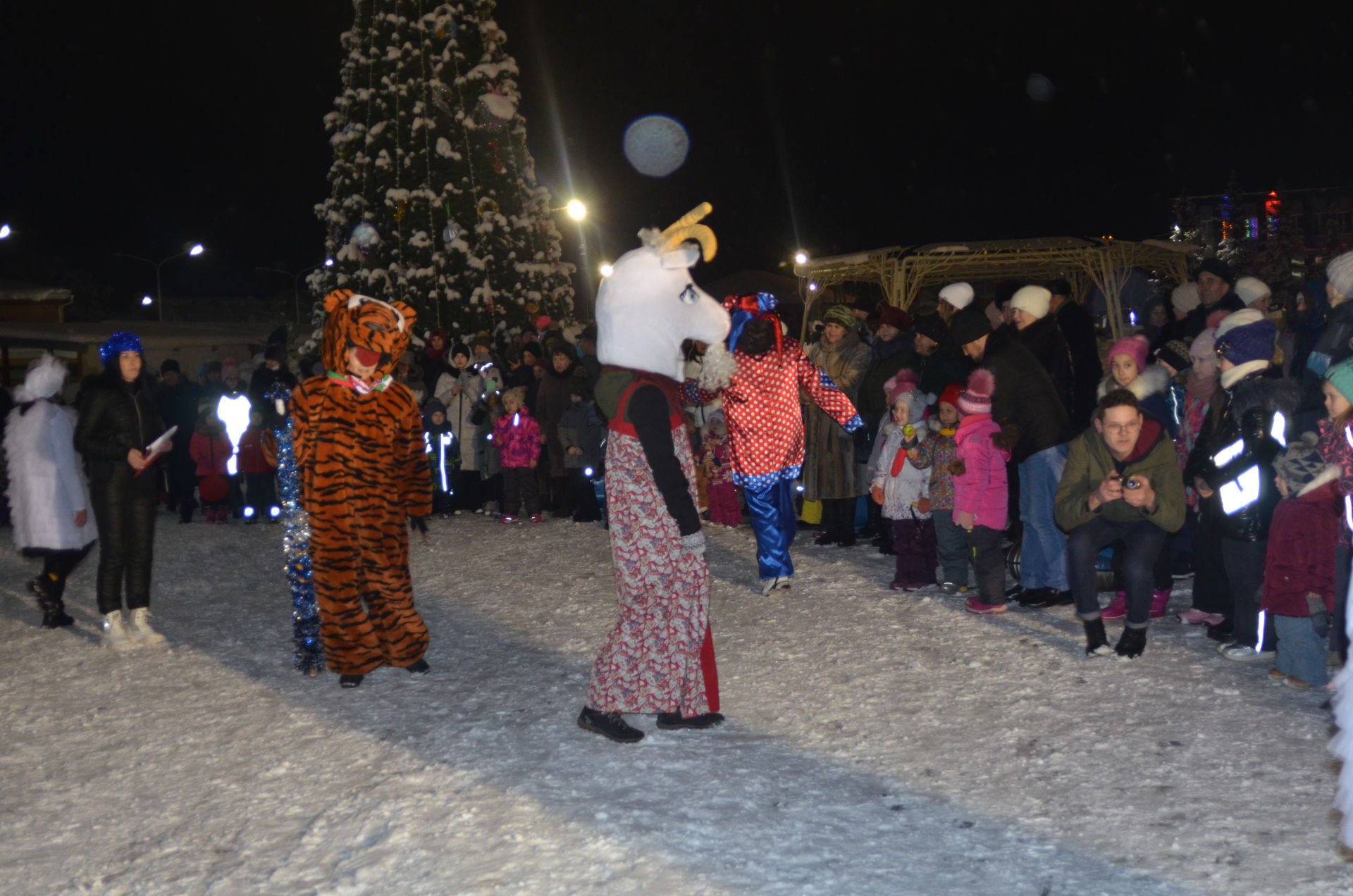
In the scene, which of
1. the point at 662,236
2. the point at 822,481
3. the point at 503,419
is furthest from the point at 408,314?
the point at 503,419

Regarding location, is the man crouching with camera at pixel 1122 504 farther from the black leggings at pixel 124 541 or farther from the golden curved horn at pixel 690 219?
the black leggings at pixel 124 541

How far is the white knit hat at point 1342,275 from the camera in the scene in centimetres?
670

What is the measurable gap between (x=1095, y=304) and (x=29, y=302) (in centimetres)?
3548

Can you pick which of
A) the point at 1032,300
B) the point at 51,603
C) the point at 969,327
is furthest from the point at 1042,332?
the point at 51,603

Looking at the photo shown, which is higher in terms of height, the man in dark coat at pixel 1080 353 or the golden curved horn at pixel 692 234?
the golden curved horn at pixel 692 234

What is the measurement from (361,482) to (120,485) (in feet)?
7.17

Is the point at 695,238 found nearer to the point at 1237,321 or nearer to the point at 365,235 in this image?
the point at 1237,321

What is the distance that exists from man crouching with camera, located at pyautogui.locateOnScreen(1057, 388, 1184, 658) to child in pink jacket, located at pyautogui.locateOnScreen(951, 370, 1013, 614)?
0.96m

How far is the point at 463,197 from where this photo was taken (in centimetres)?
2078

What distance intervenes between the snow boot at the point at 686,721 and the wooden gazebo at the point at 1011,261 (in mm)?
14527

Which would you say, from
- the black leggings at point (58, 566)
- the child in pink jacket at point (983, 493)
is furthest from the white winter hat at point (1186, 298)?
the black leggings at point (58, 566)

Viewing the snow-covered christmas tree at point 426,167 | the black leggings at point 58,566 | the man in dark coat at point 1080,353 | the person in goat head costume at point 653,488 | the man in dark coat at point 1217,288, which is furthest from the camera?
the snow-covered christmas tree at point 426,167

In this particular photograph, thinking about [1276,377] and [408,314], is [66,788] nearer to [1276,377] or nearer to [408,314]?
[408,314]

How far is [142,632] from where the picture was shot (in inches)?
305
